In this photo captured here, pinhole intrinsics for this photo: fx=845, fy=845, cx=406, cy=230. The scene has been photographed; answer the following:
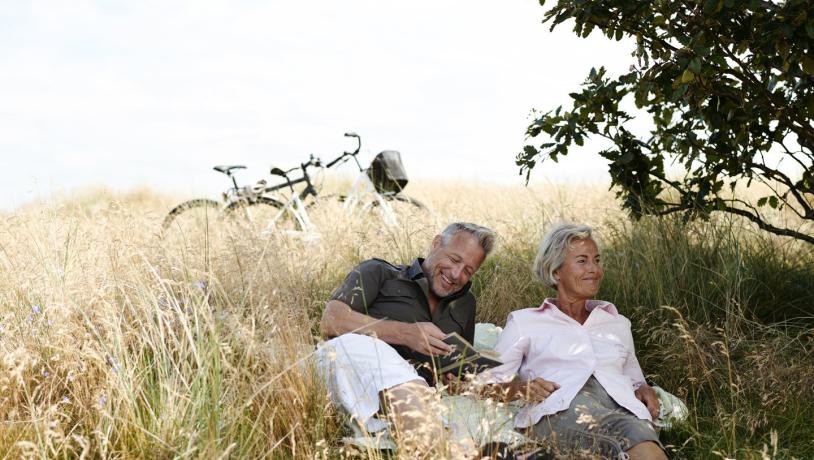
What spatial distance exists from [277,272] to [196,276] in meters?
0.41

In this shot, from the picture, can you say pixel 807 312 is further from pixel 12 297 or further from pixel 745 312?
pixel 12 297

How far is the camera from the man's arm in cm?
388

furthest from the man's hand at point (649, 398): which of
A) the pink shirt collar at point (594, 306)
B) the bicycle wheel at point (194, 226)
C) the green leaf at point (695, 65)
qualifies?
the bicycle wheel at point (194, 226)

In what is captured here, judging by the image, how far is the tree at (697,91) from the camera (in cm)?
403

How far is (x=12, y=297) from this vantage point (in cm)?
A: 482

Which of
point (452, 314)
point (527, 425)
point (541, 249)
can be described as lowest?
point (527, 425)

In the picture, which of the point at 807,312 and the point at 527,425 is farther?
the point at 807,312

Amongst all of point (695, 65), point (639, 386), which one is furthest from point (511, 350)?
point (695, 65)

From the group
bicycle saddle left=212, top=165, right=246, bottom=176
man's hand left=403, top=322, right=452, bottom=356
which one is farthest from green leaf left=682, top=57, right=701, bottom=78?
bicycle saddle left=212, top=165, right=246, bottom=176

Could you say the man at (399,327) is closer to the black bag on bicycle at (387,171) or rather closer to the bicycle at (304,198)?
the bicycle at (304,198)

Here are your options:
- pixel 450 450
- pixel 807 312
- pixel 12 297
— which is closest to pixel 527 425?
pixel 450 450

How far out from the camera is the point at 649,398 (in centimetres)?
389

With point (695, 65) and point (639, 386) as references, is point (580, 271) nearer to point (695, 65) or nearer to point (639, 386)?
point (639, 386)

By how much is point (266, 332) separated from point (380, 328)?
534 mm
